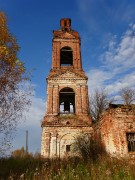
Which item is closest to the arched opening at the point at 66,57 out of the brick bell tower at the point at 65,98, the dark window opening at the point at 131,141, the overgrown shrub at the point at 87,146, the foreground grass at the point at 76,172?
the brick bell tower at the point at 65,98

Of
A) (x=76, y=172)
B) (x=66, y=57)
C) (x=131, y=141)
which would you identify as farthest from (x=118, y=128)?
(x=66, y=57)

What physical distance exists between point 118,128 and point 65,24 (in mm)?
15423

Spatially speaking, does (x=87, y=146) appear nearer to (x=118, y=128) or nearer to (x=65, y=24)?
(x=118, y=128)

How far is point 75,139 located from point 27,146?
49.0 ft

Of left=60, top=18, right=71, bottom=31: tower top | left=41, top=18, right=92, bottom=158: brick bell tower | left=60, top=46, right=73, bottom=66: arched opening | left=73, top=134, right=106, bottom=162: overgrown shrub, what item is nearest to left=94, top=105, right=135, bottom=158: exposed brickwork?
left=73, top=134, right=106, bottom=162: overgrown shrub

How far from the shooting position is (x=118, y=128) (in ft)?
44.1

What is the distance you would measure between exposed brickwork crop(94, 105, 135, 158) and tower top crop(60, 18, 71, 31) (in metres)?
12.8

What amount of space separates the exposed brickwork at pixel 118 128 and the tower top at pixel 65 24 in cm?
1281

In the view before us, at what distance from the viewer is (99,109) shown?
25.7 metres

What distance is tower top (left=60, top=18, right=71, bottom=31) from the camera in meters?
24.2

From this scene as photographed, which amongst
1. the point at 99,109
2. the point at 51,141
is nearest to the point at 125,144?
the point at 51,141

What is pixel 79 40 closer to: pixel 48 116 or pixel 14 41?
pixel 48 116

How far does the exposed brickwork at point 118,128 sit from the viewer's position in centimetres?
1295

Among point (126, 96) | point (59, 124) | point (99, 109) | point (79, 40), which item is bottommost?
point (59, 124)
